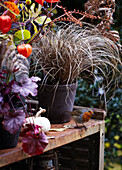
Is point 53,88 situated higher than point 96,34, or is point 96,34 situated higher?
point 96,34

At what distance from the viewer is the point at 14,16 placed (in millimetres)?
842

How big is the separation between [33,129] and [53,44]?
47 centimetres

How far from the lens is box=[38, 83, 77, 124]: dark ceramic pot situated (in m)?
1.11

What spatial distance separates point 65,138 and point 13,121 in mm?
330

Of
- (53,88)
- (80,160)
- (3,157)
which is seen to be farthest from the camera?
(80,160)

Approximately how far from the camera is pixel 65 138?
3.27 feet

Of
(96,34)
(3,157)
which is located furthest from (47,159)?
(96,34)

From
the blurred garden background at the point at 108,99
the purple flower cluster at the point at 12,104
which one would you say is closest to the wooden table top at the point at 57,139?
the purple flower cluster at the point at 12,104

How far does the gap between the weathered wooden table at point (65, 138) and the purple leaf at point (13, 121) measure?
96 millimetres

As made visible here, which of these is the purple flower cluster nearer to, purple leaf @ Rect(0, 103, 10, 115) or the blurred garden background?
purple leaf @ Rect(0, 103, 10, 115)

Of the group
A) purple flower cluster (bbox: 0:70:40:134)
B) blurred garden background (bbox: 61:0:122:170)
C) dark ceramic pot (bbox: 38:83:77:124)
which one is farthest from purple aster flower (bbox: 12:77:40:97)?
blurred garden background (bbox: 61:0:122:170)

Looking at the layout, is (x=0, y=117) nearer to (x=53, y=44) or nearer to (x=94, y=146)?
(x=53, y=44)

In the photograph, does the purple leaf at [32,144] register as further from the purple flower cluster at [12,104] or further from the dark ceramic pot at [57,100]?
the dark ceramic pot at [57,100]

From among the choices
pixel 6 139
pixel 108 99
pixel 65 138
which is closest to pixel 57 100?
pixel 65 138
